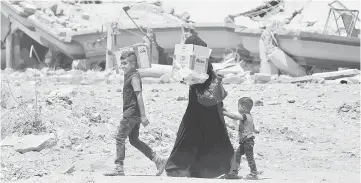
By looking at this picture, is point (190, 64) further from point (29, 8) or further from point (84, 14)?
point (84, 14)

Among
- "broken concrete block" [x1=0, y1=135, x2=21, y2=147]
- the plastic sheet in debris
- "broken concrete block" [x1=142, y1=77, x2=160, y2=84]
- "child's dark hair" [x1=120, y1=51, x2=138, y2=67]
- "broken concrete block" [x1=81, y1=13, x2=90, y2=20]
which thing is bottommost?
"broken concrete block" [x1=142, y1=77, x2=160, y2=84]

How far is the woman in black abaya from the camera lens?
6.32 metres

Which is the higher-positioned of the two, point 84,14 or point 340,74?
point 84,14

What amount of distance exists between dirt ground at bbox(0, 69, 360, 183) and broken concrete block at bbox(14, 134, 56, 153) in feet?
0.20

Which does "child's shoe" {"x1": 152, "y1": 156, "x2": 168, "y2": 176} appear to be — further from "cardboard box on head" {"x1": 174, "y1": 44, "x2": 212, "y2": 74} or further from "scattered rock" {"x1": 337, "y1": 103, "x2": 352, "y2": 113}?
"scattered rock" {"x1": 337, "y1": 103, "x2": 352, "y2": 113}

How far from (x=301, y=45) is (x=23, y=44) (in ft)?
32.5

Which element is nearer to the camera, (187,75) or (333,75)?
(187,75)

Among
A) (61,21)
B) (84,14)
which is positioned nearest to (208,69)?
(61,21)

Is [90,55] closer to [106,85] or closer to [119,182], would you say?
[106,85]

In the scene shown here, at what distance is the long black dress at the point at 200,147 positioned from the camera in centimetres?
634

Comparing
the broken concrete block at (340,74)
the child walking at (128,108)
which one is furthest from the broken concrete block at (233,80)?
the child walking at (128,108)

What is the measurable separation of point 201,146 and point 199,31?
9539 mm

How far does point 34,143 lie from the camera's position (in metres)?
7.91

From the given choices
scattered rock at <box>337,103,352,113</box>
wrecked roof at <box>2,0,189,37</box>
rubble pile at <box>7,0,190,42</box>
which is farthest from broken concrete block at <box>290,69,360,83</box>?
wrecked roof at <box>2,0,189,37</box>
